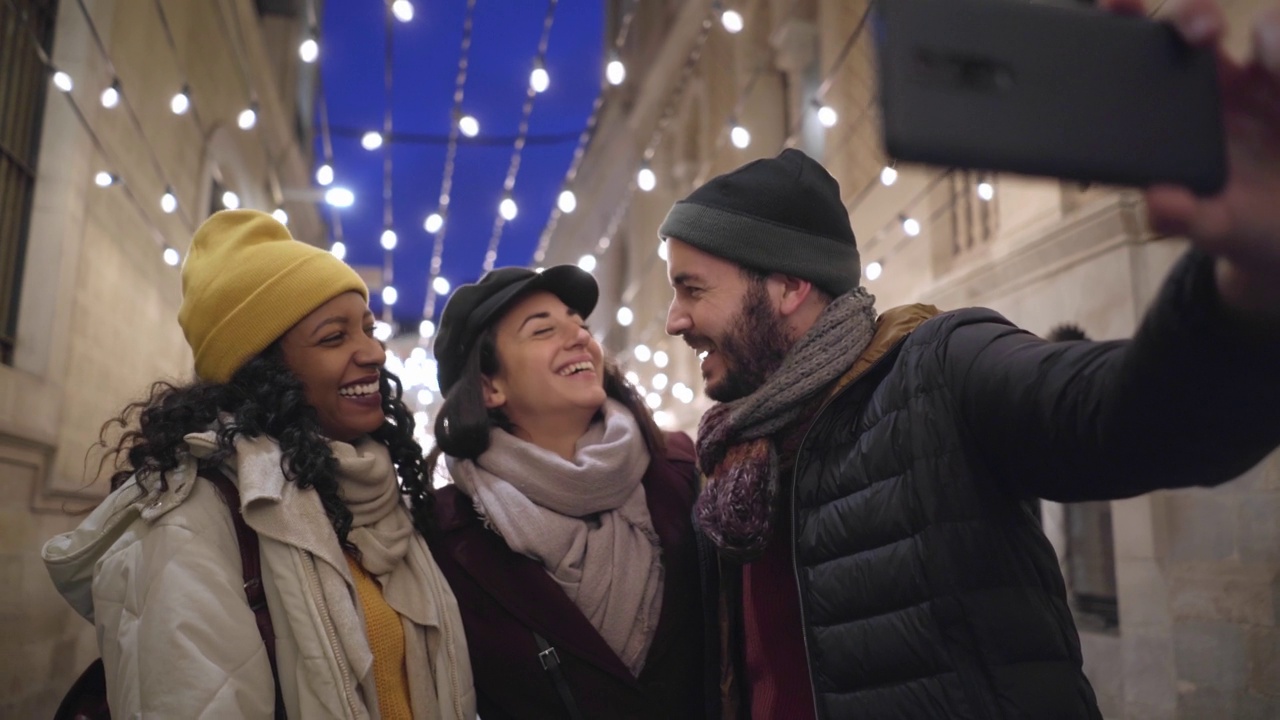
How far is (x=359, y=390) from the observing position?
2436 millimetres

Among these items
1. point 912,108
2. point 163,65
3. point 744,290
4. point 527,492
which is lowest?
point 527,492

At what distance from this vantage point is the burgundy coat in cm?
231

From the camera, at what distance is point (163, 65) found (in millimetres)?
5961

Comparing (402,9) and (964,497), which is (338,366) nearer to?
(964,497)

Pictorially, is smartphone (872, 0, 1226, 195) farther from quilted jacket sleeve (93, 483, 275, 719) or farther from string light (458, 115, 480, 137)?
string light (458, 115, 480, 137)

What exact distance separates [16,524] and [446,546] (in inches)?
93.0

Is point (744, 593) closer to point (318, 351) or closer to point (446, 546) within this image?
point (446, 546)

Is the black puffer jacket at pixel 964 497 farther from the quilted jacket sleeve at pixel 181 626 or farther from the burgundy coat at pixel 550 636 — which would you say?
the quilted jacket sleeve at pixel 181 626

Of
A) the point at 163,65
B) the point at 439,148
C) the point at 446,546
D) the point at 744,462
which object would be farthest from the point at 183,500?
the point at 439,148

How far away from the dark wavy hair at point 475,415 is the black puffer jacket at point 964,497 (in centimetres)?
114

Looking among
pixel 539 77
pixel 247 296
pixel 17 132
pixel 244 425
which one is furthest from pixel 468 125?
pixel 244 425

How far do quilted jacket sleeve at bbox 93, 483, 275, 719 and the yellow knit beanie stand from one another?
0.48 m

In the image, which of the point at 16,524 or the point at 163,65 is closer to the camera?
the point at 16,524

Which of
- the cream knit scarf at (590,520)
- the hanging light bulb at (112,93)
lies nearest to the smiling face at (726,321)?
the cream knit scarf at (590,520)
